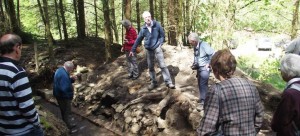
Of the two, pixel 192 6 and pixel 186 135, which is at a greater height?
pixel 192 6

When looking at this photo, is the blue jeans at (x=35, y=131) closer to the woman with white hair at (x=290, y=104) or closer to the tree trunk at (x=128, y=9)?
the woman with white hair at (x=290, y=104)

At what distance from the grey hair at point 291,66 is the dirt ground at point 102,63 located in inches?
181

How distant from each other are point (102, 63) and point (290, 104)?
44.6ft

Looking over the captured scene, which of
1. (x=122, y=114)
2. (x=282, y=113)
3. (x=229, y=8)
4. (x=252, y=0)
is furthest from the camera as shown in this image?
(x=252, y=0)

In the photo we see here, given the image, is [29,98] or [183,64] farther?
[183,64]

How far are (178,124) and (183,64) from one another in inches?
135

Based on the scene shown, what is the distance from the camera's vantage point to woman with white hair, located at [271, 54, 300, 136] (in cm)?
303

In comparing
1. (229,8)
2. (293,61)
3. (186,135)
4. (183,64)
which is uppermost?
(229,8)

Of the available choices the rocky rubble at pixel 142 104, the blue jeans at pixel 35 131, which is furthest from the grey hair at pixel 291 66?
the rocky rubble at pixel 142 104

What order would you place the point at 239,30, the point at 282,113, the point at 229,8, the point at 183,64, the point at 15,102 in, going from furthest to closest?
the point at 239,30 → the point at 229,8 → the point at 183,64 → the point at 15,102 → the point at 282,113

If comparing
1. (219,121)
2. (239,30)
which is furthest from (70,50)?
(219,121)

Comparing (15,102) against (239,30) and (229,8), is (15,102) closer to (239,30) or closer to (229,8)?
(229,8)

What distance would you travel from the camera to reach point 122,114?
953 centimetres

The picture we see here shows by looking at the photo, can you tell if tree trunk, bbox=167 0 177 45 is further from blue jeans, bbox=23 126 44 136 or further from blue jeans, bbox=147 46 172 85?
blue jeans, bbox=23 126 44 136
